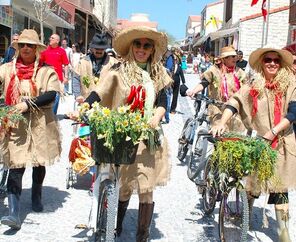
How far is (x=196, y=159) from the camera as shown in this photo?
688 centimetres

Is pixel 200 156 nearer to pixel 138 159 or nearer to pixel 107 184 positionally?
pixel 138 159

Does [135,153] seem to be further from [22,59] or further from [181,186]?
[181,186]

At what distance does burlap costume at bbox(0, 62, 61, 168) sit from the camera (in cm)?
517

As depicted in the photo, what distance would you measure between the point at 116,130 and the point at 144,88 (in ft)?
2.08

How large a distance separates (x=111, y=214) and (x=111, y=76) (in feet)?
3.74

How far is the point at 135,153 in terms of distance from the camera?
4.05 meters

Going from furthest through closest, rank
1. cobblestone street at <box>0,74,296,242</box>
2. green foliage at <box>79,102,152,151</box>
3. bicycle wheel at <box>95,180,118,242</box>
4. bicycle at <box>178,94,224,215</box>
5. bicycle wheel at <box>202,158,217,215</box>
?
bicycle at <box>178,94,224,215</box> < bicycle wheel at <box>202,158,217,215</box> < cobblestone street at <box>0,74,296,242</box> < bicycle wheel at <box>95,180,118,242</box> < green foliage at <box>79,102,152,151</box>

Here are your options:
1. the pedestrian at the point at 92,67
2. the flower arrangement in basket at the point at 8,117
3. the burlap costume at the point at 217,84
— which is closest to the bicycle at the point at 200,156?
the burlap costume at the point at 217,84

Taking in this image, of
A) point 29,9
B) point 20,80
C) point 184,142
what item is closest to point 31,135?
point 20,80

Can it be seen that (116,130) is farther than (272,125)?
No

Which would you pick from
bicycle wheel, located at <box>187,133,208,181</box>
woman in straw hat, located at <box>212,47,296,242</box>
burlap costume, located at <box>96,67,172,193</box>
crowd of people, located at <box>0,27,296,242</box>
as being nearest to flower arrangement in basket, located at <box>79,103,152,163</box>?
crowd of people, located at <box>0,27,296,242</box>

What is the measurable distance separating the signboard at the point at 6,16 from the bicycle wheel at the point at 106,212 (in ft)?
49.4

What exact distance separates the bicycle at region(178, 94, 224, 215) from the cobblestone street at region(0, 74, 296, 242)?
0.77 ft

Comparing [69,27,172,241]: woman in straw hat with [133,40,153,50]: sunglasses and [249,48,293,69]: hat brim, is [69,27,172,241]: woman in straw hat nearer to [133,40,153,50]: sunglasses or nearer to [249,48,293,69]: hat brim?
[133,40,153,50]: sunglasses
